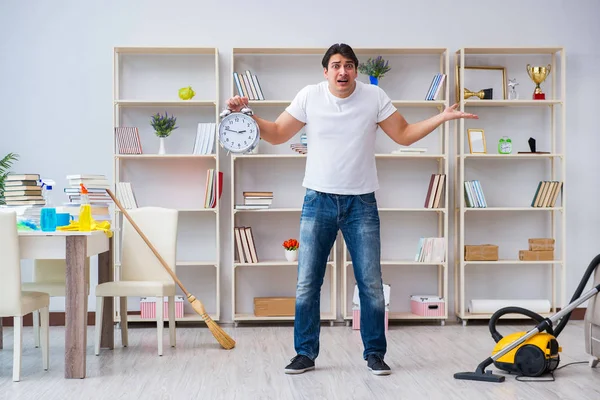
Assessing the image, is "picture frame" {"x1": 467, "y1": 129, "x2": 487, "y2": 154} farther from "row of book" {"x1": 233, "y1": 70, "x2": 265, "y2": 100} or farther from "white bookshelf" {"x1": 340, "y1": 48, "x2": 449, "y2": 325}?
"row of book" {"x1": 233, "y1": 70, "x2": 265, "y2": 100}

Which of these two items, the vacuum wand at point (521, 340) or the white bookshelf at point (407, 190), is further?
the white bookshelf at point (407, 190)

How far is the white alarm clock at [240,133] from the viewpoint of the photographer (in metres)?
3.70

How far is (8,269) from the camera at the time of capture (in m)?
3.46

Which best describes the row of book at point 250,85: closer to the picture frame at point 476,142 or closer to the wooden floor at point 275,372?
the picture frame at point 476,142

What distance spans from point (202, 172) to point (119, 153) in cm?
66

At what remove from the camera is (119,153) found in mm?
5367

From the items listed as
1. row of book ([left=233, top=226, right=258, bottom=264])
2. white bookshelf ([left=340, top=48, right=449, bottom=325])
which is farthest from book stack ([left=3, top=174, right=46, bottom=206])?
white bookshelf ([left=340, top=48, right=449, bottom=325])

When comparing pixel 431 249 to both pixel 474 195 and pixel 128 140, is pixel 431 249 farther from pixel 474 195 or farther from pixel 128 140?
pixel 128 140

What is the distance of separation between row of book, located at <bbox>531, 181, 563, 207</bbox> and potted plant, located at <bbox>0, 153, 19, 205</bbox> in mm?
3922

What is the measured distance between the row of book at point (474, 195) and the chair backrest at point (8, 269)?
10.9ft

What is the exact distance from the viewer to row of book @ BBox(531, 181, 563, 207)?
5496 millimetres

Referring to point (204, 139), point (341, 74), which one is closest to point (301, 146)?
point (204, 139)

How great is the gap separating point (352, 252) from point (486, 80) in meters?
2.60

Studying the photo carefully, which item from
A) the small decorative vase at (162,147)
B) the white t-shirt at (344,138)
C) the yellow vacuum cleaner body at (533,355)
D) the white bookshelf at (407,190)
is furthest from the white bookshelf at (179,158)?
the yellow vacuum cleaner body at (533,355)
